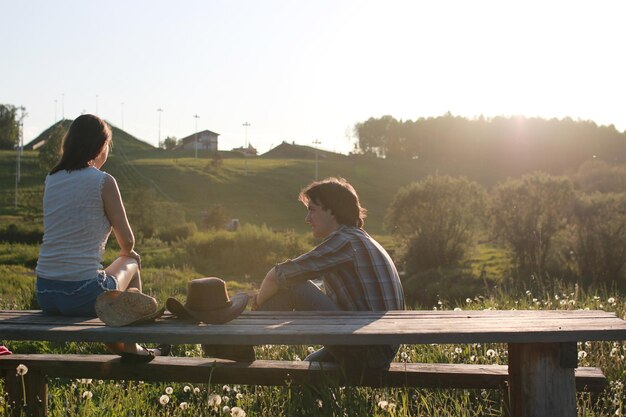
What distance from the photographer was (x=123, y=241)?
194 inches

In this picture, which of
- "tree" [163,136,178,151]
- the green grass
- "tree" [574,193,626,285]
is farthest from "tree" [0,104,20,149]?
the green grass

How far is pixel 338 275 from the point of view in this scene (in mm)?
4992

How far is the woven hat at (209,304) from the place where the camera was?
433cm

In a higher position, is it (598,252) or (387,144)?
(387,144)

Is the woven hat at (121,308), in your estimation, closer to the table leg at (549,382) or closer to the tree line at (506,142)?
the table leg at (549,382)

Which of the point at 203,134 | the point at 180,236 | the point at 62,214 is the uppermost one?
the point at 203,134

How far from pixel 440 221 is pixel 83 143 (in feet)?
102

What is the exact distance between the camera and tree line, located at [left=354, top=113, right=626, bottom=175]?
113m

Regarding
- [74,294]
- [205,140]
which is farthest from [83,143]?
[205,140]

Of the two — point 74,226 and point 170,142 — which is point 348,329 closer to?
point 74,226

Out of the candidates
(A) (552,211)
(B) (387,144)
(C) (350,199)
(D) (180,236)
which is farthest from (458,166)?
(C) (350,199)

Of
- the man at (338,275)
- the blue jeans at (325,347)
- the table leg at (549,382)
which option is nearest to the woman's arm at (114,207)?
the man at (338,275)

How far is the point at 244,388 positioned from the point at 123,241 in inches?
52.9

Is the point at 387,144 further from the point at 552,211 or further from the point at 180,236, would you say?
the point at 552,211
